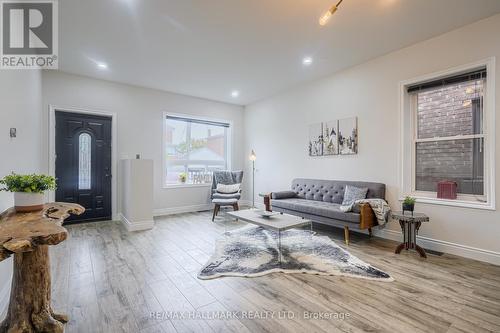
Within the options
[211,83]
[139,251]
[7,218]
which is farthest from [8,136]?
[211,83]

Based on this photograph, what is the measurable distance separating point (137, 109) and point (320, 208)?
14.3 ft

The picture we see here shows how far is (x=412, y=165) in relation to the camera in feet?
11.9

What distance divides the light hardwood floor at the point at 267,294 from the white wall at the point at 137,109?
2409mm

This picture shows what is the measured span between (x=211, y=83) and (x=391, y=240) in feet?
14.5

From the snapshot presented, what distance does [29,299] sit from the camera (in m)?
1.53

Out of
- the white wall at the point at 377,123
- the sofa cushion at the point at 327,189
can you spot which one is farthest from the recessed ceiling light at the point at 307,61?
the sofa cushion at the point at 327,189

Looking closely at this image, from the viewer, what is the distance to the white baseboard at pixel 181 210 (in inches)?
215

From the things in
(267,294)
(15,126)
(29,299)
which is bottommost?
(267,294)

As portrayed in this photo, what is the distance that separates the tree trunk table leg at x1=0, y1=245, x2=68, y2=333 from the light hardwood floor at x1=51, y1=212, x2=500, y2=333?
0.23 metres

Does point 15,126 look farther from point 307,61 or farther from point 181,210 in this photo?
point 307,61

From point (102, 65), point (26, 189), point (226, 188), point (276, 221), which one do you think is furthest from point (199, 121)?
point (26, 189)

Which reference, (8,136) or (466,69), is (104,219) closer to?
(8,136)

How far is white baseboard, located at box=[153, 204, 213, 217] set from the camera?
5.47 meters

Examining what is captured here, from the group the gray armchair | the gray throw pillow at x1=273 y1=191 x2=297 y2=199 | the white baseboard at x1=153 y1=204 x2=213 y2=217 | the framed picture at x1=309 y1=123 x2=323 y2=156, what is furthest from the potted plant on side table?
the white baseboard at x1=153 y1=204 x2=213 y2=217
